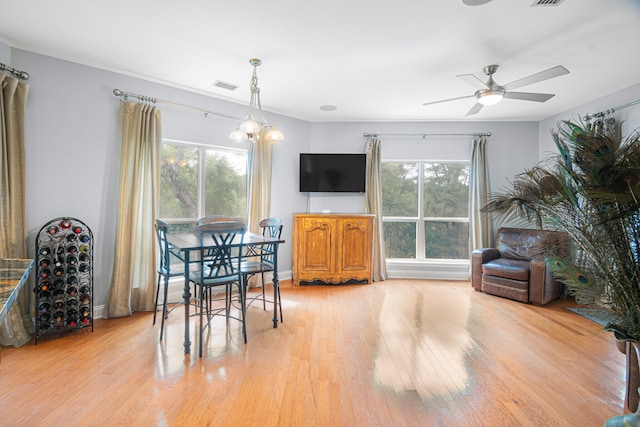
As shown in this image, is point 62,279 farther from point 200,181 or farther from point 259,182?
point 259,182

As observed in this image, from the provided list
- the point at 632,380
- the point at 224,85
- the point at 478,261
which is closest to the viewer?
the point at 632,380

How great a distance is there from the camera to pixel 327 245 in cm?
489

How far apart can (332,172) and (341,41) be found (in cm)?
266

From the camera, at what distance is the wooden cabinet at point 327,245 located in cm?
487

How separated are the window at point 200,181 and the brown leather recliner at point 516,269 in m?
3.58

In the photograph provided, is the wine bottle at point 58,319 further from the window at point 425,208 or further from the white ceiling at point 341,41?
the window at point 425,208

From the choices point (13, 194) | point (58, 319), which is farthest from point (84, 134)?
point (58, 319)

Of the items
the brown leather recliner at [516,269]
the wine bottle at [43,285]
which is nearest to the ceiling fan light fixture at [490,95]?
the brown leather recliner at [516,269]

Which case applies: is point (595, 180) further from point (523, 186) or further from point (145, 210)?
point (145, 210)

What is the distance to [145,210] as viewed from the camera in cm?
360

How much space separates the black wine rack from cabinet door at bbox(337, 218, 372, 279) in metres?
3.14

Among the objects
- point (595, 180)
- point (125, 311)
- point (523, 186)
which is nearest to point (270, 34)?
point (523, 186)

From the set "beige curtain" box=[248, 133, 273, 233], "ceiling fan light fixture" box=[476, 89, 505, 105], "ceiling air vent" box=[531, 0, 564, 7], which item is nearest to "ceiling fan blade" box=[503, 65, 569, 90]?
"ceiling fan light fixture" box=[476, 89, 505, 105]

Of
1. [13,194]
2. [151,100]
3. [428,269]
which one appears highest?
[151,100]
